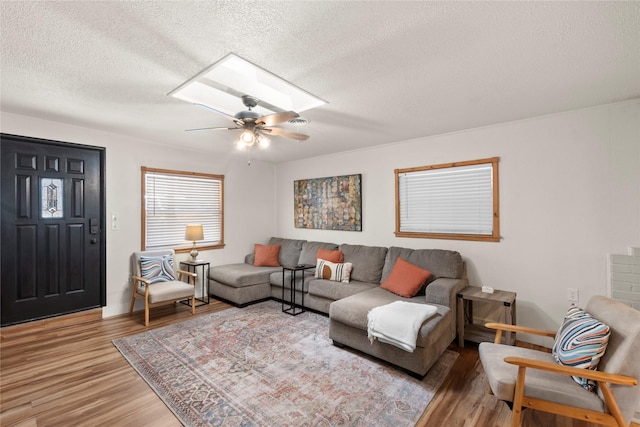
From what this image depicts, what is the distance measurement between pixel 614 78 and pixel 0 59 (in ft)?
14.9

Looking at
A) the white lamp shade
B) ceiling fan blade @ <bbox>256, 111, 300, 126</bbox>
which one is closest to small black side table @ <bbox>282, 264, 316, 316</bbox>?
the white lamp shade

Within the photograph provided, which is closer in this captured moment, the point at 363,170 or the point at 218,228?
the point at 363,170

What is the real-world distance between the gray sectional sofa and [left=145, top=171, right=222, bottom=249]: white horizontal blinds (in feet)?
2.42

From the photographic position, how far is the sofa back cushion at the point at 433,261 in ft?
11.1

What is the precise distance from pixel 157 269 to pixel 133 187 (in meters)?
1.23

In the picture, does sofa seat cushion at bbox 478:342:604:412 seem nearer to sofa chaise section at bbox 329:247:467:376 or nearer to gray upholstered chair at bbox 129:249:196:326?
sofa chaise section at bbox 329:247:467:376

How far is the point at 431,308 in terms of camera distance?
8.80 ft

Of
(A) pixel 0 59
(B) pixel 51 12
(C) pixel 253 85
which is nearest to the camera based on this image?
(B) pixel 51 12

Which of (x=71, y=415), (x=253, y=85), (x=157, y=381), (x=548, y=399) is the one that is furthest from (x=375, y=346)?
(x=253, y=85)

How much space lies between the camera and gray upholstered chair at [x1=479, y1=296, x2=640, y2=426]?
1.55 metres

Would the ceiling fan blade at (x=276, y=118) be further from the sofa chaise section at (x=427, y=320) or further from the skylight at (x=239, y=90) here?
the sofa chaise section at (x=427, y=320)

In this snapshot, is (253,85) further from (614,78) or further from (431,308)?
(614,78)

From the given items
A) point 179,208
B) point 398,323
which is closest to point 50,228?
point 179,208

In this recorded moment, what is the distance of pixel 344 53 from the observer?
Answer: 1906 millimetres
